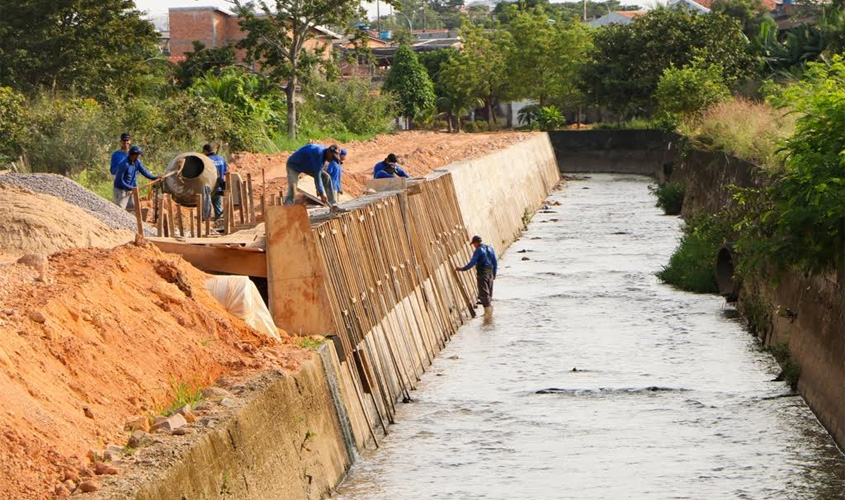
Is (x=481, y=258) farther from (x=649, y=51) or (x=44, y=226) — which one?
(x=649, y=51)

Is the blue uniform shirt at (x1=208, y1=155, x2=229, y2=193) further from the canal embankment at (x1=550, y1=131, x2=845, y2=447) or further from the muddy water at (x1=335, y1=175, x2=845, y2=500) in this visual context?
the canal embankment at (x1=550, y1=131, x2=845, y2=447)

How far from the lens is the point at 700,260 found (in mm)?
26578

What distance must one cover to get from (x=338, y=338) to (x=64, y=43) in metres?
36.2

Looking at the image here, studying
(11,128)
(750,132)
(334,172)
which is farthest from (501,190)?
(334,172)

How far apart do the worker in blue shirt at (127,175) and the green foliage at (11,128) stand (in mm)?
11207

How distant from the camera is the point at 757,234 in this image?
1822 cm

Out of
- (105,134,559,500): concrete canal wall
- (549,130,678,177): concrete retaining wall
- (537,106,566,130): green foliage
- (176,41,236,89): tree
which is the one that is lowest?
(549,130,678,177): concrete retaining wall

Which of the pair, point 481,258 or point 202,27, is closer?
point 481,258

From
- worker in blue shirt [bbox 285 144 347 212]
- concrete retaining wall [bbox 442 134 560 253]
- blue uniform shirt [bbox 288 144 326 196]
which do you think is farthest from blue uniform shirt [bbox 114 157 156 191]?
concrete retaining wall [bbox 442 134 560 253]

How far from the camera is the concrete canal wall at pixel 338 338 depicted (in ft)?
32.5

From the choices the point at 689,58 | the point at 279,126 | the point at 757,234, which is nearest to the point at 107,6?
the point at 279,126

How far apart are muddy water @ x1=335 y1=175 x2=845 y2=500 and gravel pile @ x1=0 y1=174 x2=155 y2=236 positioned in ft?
16.1

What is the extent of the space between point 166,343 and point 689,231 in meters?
19.6

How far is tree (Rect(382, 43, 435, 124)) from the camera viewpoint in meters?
79.1
